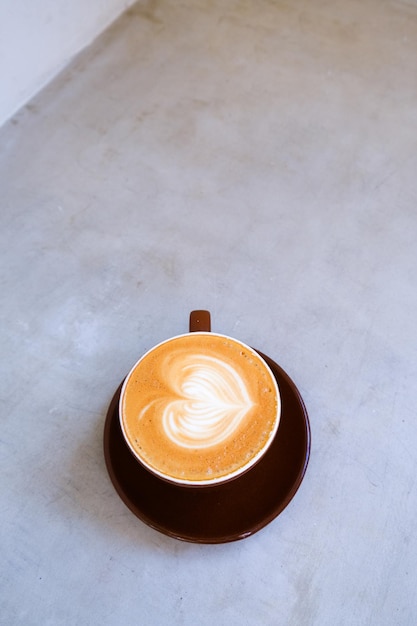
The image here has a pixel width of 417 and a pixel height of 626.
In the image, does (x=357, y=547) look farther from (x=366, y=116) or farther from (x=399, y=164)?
(x=366, y=116)

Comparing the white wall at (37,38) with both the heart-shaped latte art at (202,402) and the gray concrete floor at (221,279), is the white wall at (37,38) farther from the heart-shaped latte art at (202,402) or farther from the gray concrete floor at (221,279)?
the heart-shaped latte art at (202,402)

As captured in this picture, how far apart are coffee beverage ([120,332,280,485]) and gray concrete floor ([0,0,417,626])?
254 mm

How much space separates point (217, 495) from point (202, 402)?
0.17 meters

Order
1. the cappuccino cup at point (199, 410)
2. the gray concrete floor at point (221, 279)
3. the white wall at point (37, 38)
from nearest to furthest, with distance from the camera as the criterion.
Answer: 1. the cappuccino cup at point (199, 410)
2. the gray concrete floor at point (221, 279)
3. the white wall at point (37, 38)

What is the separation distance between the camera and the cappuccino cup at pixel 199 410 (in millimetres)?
879

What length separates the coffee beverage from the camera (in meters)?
0.88

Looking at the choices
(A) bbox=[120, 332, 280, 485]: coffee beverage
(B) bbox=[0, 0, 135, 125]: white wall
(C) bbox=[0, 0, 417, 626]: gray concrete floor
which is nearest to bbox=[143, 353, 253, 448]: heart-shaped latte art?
(A) bbox=[120, 332, 280, 485]: coffee beverage

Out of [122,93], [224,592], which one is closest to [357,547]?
[224,592]

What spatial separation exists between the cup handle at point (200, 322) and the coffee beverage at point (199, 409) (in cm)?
4

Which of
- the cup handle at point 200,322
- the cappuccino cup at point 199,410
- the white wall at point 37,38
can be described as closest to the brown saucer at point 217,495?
the cappuccino cup at point 199,410

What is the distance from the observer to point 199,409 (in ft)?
3.05

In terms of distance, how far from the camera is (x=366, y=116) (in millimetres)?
1699

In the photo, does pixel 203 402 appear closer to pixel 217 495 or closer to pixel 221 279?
pixel 217 495

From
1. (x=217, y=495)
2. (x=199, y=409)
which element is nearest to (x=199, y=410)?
(x=199, y=409)
